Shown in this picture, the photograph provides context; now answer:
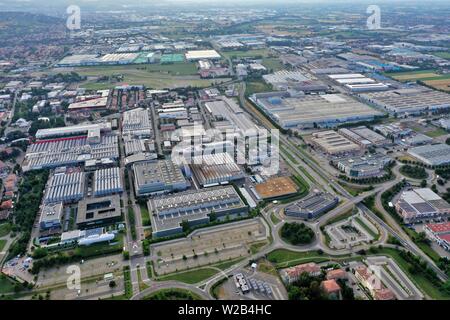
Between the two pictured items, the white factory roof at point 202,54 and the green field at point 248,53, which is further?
the green field at point 248,53

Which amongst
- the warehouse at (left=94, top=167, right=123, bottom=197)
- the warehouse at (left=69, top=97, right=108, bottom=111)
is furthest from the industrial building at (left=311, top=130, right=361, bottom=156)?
the warehouse at (left=69, top=97, right=108, bottom=111)

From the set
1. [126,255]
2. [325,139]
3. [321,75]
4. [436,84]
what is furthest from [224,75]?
[126,255]

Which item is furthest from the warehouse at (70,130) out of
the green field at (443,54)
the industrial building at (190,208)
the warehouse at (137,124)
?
the green field at (443,54)

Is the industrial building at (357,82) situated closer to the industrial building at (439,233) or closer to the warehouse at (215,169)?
the warehouse at (215,169)

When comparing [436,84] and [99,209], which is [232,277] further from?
[436,84]

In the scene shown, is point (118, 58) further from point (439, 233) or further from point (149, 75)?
point (439, 233)

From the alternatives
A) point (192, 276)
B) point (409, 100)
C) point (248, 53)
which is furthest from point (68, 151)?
point (248, 53)
